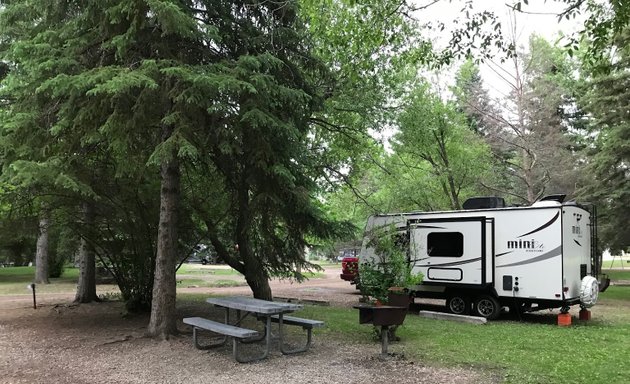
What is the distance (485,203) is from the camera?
13.1 meters

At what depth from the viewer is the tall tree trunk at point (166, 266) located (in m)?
8.31

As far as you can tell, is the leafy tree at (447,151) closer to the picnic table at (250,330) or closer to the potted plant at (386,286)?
the potted plant at (386,286)

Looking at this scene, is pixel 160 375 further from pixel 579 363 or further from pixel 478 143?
pixel 478 143

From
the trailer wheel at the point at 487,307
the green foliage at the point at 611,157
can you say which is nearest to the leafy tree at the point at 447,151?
the green foliage at the point at 611,157

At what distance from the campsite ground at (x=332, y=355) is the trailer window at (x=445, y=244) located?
190 centimetres

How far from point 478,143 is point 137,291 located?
55.9 feet

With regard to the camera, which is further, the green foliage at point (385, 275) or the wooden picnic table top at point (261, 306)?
the green foliage at point (385, 275)

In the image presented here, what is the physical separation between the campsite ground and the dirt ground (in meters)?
0.01

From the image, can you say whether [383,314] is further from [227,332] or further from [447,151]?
[447,151]

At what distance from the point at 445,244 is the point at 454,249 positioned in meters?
0.26

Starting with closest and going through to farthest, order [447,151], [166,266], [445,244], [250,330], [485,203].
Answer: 1. [250,330]
2. [166,266]
3. [445,244]
4. [485,203]
5. [447,151]

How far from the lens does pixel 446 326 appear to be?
10500mm

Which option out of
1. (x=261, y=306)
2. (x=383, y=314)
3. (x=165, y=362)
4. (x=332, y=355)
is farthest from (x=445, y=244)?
(x=165, y=362)

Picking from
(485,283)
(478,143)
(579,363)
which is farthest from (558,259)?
(478,143)
